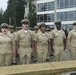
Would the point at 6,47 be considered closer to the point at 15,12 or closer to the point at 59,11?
the point at 59,11

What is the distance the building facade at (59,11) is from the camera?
3872 cm

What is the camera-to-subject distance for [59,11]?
136 feet

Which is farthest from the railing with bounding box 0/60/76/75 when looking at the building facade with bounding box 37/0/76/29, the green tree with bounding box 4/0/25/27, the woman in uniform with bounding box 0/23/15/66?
the green tree with bounding box 4/0/25/27

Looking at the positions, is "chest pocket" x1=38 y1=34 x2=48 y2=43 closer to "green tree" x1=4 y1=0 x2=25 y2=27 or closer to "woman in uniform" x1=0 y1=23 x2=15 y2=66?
"woman in uniform" x1=0 y1=23 x2=15 y2=66

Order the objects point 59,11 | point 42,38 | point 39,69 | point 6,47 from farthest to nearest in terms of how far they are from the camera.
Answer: point 59,11, point 42,38, point 6,47, point 39,69

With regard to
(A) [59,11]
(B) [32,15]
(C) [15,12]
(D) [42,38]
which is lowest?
(D) [42,38]

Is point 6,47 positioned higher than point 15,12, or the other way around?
point 15,12

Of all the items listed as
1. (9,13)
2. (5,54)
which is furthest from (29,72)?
(9,13)

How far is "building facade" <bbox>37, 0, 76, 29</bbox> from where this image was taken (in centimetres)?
3872

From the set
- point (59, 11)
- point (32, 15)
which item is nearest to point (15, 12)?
point (32, 15)

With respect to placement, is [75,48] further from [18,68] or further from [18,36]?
[18,68]

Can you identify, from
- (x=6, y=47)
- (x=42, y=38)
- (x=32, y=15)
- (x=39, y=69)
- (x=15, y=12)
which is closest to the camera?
(x=39, y=69)

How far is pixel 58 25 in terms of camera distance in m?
6.49

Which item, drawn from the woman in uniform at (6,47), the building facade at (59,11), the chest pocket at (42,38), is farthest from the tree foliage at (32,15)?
the woman in uniform at (6,47)
